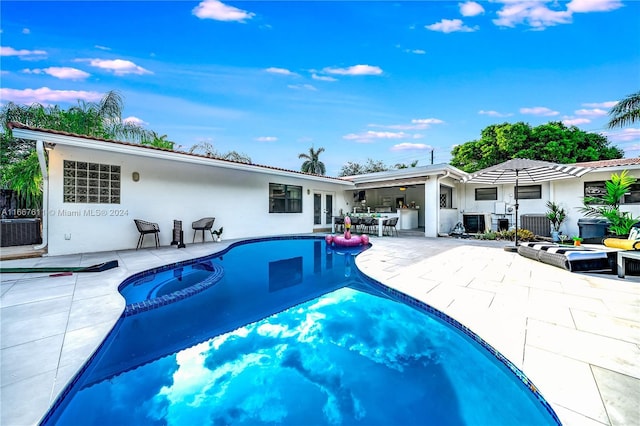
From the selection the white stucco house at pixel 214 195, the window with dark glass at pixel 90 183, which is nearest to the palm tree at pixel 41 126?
the white stucco house at pixel 214 195

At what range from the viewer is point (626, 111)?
9.38 m

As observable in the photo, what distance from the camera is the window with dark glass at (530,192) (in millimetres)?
11453

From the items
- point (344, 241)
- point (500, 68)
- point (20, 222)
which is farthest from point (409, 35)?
point (20, 222)

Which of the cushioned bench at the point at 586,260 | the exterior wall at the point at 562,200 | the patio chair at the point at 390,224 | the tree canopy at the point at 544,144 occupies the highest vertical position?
the tree canopy at the point at 544,144

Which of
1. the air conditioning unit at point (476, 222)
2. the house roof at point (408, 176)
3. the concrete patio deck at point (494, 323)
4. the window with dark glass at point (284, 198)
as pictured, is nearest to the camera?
the concrete patio deck at point (494, 323)

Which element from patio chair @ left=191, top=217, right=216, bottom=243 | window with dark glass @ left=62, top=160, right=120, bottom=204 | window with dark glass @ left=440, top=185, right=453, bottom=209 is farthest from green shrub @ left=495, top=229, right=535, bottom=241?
window with dark glass @ left=62, top=160, right=120, bottom=204

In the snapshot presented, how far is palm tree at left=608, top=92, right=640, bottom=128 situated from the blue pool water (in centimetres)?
1218

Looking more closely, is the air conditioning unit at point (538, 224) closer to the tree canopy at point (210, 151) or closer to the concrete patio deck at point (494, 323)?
the concrete patio deck at point (494, 323)

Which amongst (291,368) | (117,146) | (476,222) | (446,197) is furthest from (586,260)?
(117,146)

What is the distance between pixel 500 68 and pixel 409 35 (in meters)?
4.91

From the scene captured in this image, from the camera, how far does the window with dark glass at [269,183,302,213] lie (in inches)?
448

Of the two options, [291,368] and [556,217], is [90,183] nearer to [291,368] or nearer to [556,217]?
[291,368]

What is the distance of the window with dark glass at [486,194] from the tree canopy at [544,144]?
27.2ft

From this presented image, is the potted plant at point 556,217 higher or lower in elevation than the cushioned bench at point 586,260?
higher
